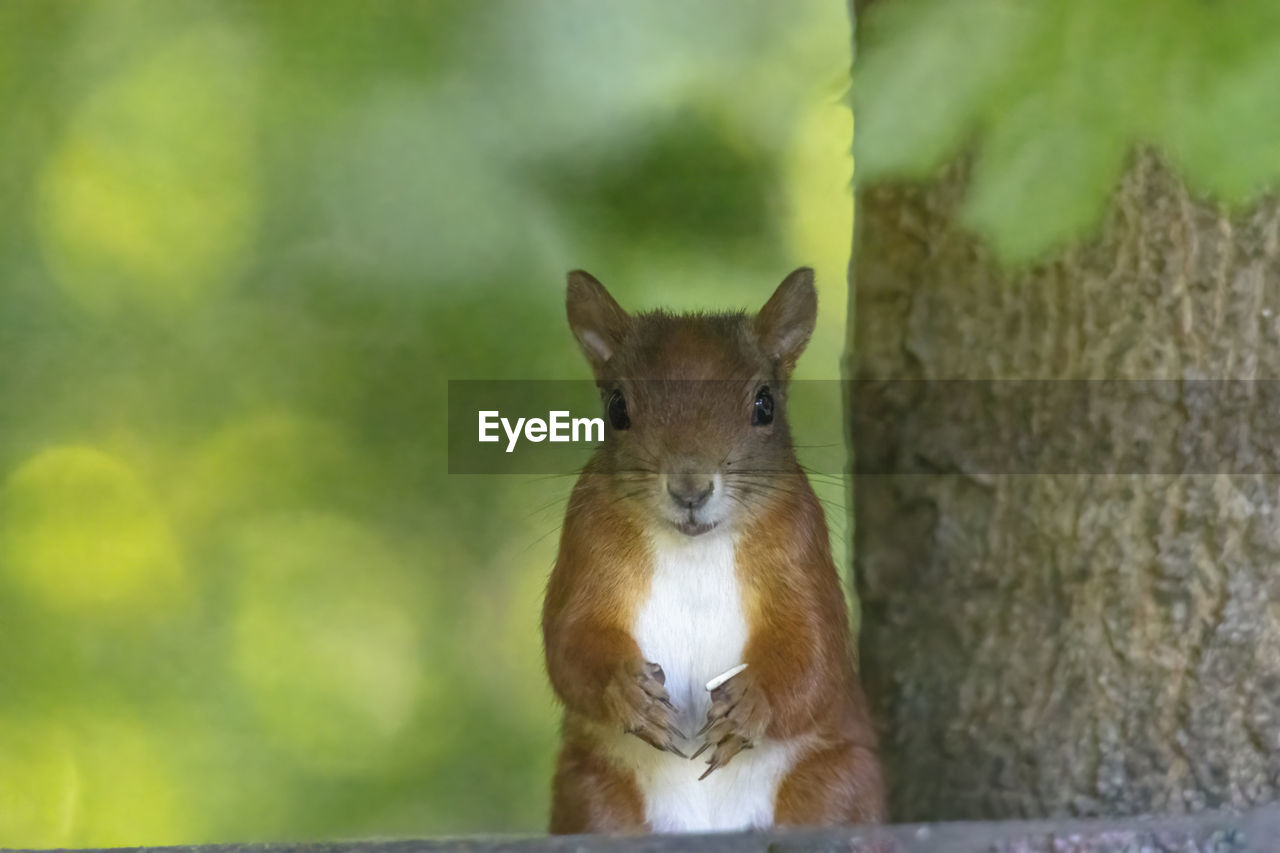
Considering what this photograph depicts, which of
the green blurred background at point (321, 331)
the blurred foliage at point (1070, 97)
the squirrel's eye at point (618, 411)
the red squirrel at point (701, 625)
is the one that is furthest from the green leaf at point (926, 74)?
the squirrel's eye at point (618, 411)

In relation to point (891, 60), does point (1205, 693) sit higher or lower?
lower

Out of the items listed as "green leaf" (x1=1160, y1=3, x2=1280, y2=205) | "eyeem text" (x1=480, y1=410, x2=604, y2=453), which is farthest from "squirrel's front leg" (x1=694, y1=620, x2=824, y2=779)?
"green leaf" (x1=1160, y1=3, x2=1280, y2=205)

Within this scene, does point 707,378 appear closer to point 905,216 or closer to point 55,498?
point 905,216

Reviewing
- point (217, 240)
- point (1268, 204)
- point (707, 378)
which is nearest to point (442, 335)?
point (217, 240)

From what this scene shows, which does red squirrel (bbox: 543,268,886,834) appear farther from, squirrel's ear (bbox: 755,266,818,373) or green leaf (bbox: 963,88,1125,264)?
green leaf (bbox: 963,88,1125,264)

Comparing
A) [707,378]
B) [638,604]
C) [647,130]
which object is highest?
[647,130]

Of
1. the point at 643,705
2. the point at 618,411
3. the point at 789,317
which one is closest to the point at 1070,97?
the point at 789,317

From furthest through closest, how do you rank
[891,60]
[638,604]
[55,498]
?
1. [55,498]
2. [891,60]
3. [638,604]

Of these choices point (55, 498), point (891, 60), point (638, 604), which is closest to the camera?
point (638, 604)
